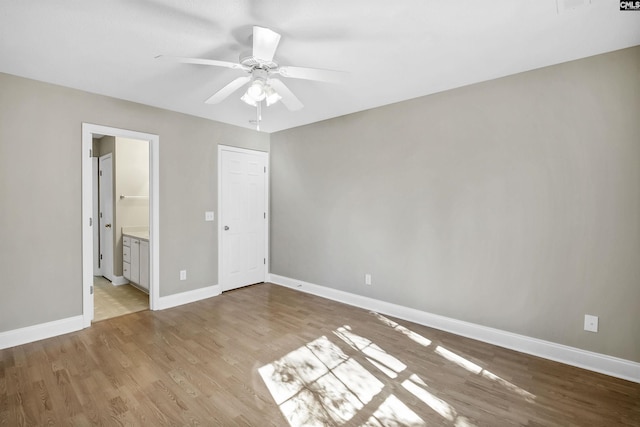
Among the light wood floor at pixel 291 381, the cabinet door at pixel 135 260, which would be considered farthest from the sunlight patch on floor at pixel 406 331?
the cabinet door at pixel 135 260

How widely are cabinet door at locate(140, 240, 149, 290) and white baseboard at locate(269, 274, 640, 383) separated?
105 inches

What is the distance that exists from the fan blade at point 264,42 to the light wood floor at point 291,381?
7.77 feet

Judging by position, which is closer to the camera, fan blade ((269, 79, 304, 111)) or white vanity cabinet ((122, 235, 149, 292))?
fan blade ((269, 79, 304, 111))

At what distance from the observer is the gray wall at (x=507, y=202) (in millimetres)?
2389

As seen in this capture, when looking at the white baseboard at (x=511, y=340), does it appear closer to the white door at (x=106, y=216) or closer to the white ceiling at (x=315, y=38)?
the white ceiling at (x=315, y=38)

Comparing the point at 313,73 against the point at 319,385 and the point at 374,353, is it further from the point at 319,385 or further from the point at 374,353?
the point at 374,353

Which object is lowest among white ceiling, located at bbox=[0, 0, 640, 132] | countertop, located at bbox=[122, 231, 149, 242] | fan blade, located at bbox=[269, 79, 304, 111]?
countertop, located at bbox=[122, 231, 149, 242]

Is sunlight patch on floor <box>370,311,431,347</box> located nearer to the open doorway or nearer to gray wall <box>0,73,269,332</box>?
gray wall <box>0,73,269,332</box>

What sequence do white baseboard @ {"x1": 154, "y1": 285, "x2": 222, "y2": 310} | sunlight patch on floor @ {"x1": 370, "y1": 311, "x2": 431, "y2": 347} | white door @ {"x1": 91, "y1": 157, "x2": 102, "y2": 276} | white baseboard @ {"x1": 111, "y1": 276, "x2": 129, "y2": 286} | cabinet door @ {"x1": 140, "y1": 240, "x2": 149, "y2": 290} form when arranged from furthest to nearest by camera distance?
white door @ {"x1": 91, "y1": 157, "x2": 102, "y2": 276} < white baseboard @ {"x1": 111, "y1": 276, "x2": 129, "y2": 286} < cabinet door @ {"x1": 140, "y1": 240, "x2": 149, "y2": 290} < white baseboard @ {"x1": 154, "y1": 285, "x2": 222, "y2": 310} < sunlight patch on floor @ {"x1": 370, "y1": 311, "x2": 431, "y2": 347}

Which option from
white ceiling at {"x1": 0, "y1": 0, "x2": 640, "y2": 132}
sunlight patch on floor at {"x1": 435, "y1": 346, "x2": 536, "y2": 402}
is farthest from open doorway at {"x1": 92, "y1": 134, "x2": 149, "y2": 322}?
sunlight patch on floor at {"x1": 435, "y1": 346, "x2": 536, "y2": 402}

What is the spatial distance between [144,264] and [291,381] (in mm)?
3017

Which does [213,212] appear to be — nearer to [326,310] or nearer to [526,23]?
[326,310]

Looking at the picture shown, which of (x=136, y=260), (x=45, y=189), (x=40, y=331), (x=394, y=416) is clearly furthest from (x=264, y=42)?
(x=136, y=260)

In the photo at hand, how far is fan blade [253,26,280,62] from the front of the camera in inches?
70.6
